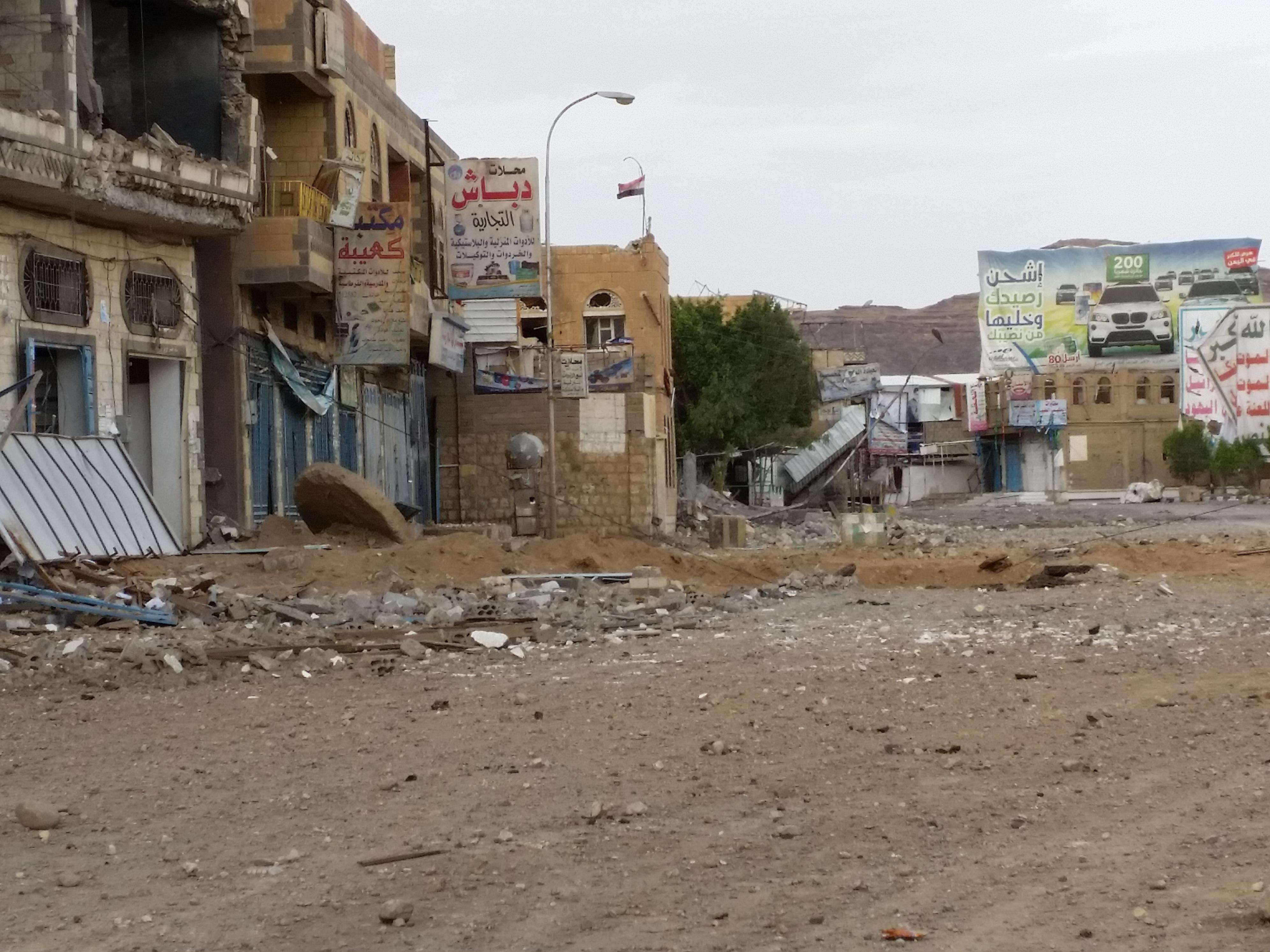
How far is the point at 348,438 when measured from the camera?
92.6ft

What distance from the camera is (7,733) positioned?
9109 millimetres

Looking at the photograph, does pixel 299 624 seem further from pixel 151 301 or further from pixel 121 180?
pixel 151 301

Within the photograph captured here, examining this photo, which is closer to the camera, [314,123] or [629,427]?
[314,123]

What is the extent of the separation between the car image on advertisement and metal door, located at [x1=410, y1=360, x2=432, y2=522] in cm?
5177

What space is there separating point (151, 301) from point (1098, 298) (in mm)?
65951

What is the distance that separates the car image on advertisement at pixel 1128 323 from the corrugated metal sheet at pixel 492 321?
166 feet

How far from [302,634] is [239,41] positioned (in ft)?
38.3

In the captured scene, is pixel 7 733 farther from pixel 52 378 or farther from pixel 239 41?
pixel 239 41

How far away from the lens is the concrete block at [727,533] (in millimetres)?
31562

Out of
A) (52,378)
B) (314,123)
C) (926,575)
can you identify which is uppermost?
(314,123)

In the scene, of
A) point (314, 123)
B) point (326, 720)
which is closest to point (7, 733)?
point (326, 720)

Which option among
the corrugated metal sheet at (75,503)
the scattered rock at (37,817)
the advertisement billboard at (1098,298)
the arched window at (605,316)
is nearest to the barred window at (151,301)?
the corrugated metal sheet at (75,503)

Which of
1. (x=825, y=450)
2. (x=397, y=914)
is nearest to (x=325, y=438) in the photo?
(x=397, y=914)

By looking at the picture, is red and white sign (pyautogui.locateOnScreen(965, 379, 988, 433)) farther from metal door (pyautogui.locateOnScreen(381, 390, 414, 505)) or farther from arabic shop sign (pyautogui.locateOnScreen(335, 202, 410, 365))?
arabic shop sign (pyautogui.locateOnScreen(335, 202, 410, 365))
